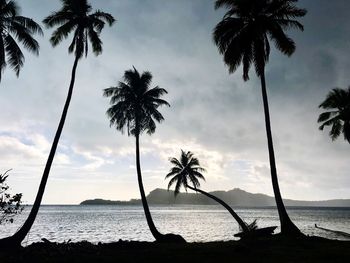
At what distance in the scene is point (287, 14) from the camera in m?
25.4

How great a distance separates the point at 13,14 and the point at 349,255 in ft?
79.1

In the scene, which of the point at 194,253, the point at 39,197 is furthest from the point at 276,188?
the point at 39,197

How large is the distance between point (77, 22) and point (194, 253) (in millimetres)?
18589

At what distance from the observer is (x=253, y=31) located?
25094mm

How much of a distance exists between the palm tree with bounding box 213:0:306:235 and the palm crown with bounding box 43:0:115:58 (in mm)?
9261

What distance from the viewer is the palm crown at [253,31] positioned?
25.2 m

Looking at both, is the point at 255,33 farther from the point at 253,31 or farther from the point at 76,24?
the point at 76,24

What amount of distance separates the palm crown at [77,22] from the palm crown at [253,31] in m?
9.27

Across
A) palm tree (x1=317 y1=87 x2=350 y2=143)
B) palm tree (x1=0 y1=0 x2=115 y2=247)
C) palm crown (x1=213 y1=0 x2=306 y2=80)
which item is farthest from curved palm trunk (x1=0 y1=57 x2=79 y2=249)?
palm tree (x1=317 y1=87 x2=350 y2=143)

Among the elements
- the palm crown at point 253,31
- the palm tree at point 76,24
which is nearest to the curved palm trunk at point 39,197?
the palm tree at point 76,24

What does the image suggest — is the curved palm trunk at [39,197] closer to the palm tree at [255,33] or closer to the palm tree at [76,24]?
the palm tree at [76,24]

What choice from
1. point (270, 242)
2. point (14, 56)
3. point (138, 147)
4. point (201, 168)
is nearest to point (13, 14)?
point (14, 56)

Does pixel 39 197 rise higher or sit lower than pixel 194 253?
higher

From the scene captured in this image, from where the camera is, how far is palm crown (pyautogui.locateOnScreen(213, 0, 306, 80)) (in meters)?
25.2
